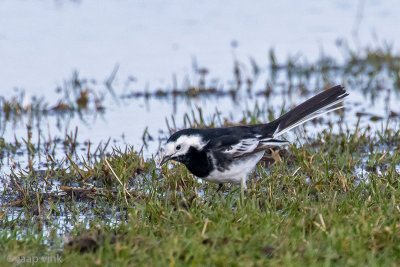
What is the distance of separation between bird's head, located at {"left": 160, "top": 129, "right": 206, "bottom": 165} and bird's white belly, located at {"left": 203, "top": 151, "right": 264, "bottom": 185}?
0.93 feet

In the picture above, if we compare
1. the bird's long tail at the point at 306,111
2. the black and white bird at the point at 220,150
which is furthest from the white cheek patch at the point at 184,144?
the bird's long tail at the point at 306,111

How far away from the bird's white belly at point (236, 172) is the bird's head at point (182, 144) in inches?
11.2

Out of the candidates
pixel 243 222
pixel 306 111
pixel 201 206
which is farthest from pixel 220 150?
pixel 306 111

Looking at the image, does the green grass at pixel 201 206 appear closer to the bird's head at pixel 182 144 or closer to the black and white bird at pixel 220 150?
the black and white bird at pixel 220 150

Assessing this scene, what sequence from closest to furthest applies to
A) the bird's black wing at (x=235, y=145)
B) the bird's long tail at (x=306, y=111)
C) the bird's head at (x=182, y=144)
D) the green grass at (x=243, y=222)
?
the green grass at (x=243, y=222) → the bird's head at (x=182, y=144) → the bird's black wing at (x=235, y=145) → the bird's long tail at (x=306, y=111)

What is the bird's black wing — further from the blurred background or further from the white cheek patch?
the blurred background

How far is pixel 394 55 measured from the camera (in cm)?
1373

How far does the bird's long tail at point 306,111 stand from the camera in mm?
7703

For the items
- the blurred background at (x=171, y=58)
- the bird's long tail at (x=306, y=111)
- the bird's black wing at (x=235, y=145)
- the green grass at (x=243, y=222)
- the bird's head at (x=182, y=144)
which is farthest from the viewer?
the blurred background at (x=171, y=58)

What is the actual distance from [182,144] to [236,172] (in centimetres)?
60

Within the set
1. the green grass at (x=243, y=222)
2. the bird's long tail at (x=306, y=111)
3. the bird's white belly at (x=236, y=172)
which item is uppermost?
the bird's long tail at (x=306, y=111)

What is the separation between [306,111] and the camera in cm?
773

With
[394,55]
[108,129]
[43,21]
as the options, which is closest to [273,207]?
[108,129]

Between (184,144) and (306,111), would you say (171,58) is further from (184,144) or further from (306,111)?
(184,144)
